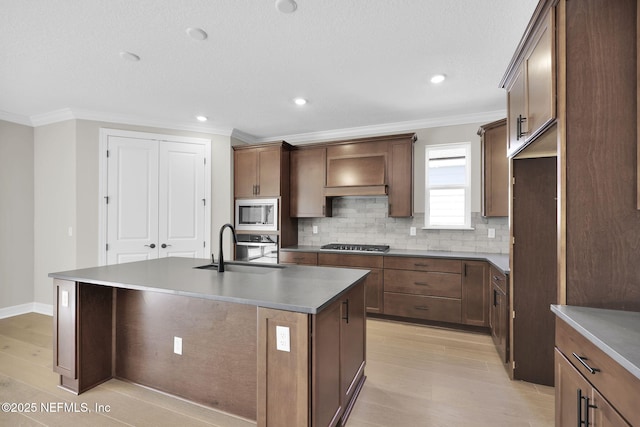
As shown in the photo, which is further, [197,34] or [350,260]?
[350,260]

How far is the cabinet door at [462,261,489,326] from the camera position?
3.29m

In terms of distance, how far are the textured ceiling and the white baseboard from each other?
2.50 metres

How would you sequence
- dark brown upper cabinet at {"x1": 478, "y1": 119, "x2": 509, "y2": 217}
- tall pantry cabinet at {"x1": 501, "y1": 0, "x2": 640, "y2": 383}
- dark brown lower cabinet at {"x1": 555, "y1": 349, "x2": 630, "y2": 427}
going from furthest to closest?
dark brown upper cabinet at {"x1": 478, "y1": 119, "x2": 509, "y2": 217} < tall pantry cabinet at {"x1": 501, "y1": 0, "x2": 640, "y2": 383} < dark brown lower cabinet at {"x1": 555, "y1": 349, "x2": 630, "y2": 427}

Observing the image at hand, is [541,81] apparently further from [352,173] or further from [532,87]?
[352,173]

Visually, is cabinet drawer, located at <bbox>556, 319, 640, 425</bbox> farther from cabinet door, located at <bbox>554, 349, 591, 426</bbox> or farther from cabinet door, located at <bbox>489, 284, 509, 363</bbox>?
cabinet door, located at <bbox>489, 284, 509, 363</bbox>

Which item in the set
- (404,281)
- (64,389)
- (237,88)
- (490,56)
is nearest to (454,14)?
(490,56)

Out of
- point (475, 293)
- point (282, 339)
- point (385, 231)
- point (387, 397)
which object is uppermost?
point (385, 231)

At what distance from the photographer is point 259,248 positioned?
4527 millimetres

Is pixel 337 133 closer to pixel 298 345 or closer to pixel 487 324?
pixel 487 324

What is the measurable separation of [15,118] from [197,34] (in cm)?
360

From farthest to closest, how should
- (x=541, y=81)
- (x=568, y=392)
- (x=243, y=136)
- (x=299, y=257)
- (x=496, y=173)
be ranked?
1. (x=243, y=136)
2. (x=299, y=257)
3. (x=496, y=173)
4. (x=541, y=81)
5. (x=568, y=392)

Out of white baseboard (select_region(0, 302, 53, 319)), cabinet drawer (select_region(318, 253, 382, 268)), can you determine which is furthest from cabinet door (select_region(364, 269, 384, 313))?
white baseboard (select_region(0, 302, 53, 319))

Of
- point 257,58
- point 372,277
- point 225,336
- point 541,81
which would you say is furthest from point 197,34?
point 372,277

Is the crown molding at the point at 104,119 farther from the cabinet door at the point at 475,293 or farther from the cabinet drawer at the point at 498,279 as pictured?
the cabinet drawer at the point at 498,279
